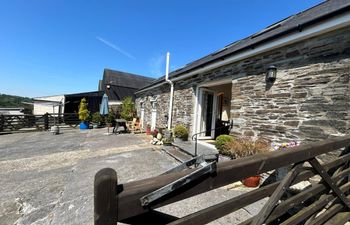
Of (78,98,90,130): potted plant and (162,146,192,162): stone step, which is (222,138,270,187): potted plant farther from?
(78,98,90,130): potted plant

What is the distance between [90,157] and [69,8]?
22.1 feet

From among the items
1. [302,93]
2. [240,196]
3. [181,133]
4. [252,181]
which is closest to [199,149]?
[181,133]

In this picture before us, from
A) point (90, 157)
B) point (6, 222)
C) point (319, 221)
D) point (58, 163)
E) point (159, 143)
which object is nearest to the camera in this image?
point (319, 221)

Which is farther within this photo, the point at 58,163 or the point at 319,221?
the point at 58,163

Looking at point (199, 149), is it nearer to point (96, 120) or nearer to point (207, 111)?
point (207, 111)

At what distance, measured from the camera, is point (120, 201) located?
2.32ft

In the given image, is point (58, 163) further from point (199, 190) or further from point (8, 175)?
point (199, 190)

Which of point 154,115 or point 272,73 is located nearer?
point 272,73

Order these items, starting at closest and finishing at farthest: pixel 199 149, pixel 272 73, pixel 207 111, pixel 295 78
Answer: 1. pixel 295 78
2. pixel 272 73
3. pixel 199 149
4. pixel 207 111

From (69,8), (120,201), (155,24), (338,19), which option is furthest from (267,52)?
(155,24)

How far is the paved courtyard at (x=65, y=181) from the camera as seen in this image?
2.56 meters

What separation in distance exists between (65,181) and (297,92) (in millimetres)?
5154

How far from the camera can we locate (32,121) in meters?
13.4

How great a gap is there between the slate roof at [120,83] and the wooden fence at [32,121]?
5484 millimetres
